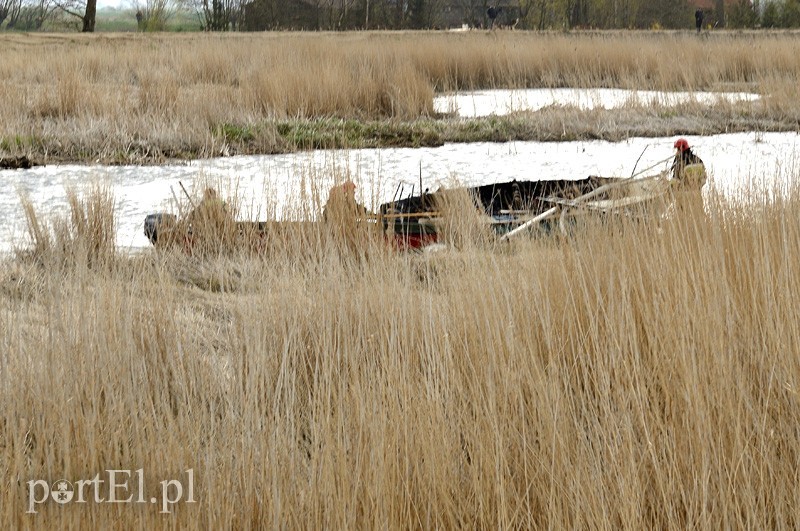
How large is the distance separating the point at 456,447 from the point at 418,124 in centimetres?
1019

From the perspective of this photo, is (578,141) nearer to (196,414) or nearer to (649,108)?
(649,108)

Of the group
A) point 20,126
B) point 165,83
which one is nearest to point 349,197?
point 20,126

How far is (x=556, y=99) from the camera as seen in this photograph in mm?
14852

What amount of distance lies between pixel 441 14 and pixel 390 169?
32.7 meters

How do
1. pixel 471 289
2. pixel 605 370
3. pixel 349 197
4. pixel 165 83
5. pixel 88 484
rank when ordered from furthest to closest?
1. pixel 165 83
2. pixel 349 197
3. pixel 471 289
4. pixel 605 370
5. pixel 88 484

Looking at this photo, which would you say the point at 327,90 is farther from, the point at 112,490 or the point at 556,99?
the point at 112,490

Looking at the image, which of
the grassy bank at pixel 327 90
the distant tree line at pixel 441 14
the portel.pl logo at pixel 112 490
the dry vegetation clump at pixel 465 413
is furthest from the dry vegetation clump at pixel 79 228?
the distant tree line at pixel 441 14

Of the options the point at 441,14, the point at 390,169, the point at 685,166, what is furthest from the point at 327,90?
→ the point at 441,14

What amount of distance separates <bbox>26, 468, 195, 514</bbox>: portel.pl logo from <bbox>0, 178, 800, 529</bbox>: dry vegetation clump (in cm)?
2

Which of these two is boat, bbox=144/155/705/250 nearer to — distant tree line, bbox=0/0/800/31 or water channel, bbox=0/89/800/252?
water channel, bbox=0/89/800/252

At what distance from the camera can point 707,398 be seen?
2.73 meters

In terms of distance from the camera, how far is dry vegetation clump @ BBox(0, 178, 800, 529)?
8.19ft

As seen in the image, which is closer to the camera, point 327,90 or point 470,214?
point 470,214

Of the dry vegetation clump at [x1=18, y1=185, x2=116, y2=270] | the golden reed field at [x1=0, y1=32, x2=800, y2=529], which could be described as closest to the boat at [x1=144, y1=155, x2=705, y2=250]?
the dry vegetation clump at [x1=18, y1=185, x2=116, y2=270]
